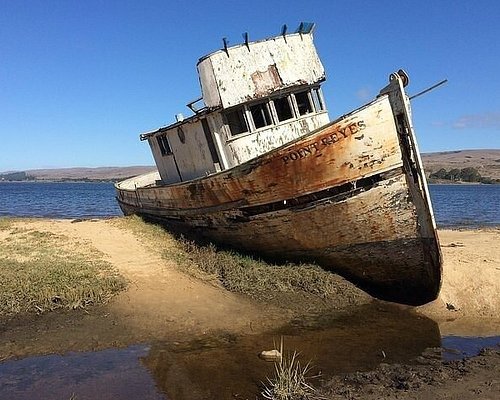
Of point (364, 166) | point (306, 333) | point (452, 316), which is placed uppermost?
point (364, 166)

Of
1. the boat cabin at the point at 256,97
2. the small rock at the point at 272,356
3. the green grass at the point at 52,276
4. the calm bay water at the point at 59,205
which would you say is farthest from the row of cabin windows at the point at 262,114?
the calm bay water at the point at 59,205

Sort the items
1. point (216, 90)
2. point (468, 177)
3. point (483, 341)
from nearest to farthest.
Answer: point (483, 341) → point (216, 90) → point (468, 177)

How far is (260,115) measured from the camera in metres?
10.6

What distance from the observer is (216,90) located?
10.4 metres

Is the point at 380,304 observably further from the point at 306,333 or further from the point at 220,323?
the point at 220,323

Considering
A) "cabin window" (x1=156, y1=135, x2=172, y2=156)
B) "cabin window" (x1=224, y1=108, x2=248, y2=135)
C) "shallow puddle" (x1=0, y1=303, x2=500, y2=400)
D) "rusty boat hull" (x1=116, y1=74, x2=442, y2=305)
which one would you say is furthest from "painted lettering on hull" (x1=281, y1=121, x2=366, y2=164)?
"cabin window" (x1=156, y1=135, x2=172, y2=156)

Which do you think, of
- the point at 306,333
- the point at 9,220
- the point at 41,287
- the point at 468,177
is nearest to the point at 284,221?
the point at 306,333

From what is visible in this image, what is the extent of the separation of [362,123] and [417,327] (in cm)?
342

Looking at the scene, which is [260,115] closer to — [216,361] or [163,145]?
[163,145]

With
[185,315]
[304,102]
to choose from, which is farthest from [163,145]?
[185,315]

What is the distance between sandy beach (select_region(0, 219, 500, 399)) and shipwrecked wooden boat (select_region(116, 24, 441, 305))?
2.86ft

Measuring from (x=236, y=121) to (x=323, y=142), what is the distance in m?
3.05

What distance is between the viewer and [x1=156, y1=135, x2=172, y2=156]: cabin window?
13.4 m

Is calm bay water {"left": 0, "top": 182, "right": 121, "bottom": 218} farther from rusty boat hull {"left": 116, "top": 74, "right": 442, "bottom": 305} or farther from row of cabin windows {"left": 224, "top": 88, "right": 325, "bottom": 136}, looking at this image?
rusty boat hull {"left": 116, "top": 74, "right": 442, "bottom": 305}
